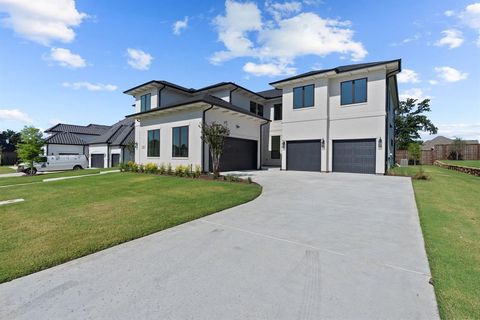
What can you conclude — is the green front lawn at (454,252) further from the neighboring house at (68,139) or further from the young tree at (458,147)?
the neighboring house at (68,139)

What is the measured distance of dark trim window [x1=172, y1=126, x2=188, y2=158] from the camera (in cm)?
1585

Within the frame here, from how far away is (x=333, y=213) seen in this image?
595 cm

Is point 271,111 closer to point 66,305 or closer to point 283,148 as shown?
point 283,148

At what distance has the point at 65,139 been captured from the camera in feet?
111

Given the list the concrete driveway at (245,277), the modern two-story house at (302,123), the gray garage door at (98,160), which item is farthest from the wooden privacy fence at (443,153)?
the gray garage door at (98,160)

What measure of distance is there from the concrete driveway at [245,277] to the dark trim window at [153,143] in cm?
1438

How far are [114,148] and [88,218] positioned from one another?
24382 millimetres

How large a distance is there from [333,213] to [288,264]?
320cm

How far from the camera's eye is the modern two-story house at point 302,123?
48.9 ft

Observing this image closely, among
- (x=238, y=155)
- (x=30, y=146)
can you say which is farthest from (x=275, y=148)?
(x=30, y=146)

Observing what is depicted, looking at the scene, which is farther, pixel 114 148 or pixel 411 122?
pixel 411 122

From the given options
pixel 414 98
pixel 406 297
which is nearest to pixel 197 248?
pixel 406 297

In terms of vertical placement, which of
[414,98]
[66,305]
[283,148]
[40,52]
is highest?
Result: [414,98]

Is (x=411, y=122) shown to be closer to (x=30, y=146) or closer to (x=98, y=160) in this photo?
(x=98, y=160)
